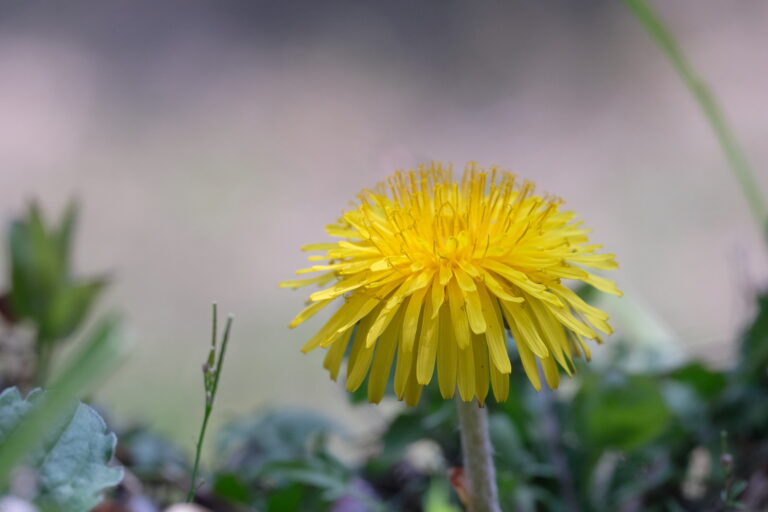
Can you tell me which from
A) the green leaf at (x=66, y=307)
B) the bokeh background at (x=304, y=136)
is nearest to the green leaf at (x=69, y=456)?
the green leaf at (x=66, y=307)

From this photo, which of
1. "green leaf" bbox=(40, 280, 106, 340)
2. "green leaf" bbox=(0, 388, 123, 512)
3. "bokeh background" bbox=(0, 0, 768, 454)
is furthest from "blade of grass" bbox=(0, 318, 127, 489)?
"bokeh background" bbox=(0, 0, 768, 454)

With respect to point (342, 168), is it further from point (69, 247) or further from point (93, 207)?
point (69, 247)

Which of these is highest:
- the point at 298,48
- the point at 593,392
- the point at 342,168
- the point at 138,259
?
the point at 298,48

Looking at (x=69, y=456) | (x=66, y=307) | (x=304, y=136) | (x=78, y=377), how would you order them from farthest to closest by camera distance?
1. (x=304, y=136)
2. (x=66, y=307)
3. (x=69, y=456)
4. (x=78, y=377)

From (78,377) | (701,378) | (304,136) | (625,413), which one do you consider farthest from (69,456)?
(304,136)

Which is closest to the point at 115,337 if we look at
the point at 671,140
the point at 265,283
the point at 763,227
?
the point at 763,227

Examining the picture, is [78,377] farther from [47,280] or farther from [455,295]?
[47,280]
